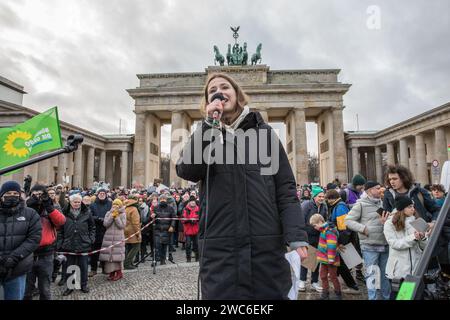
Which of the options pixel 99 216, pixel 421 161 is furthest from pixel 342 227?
pixel 421 161

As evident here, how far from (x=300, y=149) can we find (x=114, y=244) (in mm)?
31728

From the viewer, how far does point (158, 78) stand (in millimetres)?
39281

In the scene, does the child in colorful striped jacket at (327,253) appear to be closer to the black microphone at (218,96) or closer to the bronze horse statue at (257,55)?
the black microphone at (218,96)

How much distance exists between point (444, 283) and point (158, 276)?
575 cm

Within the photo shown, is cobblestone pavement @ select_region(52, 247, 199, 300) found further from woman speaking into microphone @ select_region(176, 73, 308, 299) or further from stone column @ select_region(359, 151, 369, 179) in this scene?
stone column @ select_region(359, 151, 369, 179)

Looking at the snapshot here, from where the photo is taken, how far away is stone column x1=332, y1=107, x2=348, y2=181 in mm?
35844

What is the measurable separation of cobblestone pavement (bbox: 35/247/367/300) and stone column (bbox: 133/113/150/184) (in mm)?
30496

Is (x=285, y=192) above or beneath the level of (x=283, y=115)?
beneath

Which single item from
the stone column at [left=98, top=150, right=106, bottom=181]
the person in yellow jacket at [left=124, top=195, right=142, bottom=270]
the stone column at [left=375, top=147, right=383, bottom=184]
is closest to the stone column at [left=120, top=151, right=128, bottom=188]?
the stone column at [left=98, top=150, right=106, bottom=181]

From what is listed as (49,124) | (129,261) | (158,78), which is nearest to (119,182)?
(158,78)

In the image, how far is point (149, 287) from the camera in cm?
629
